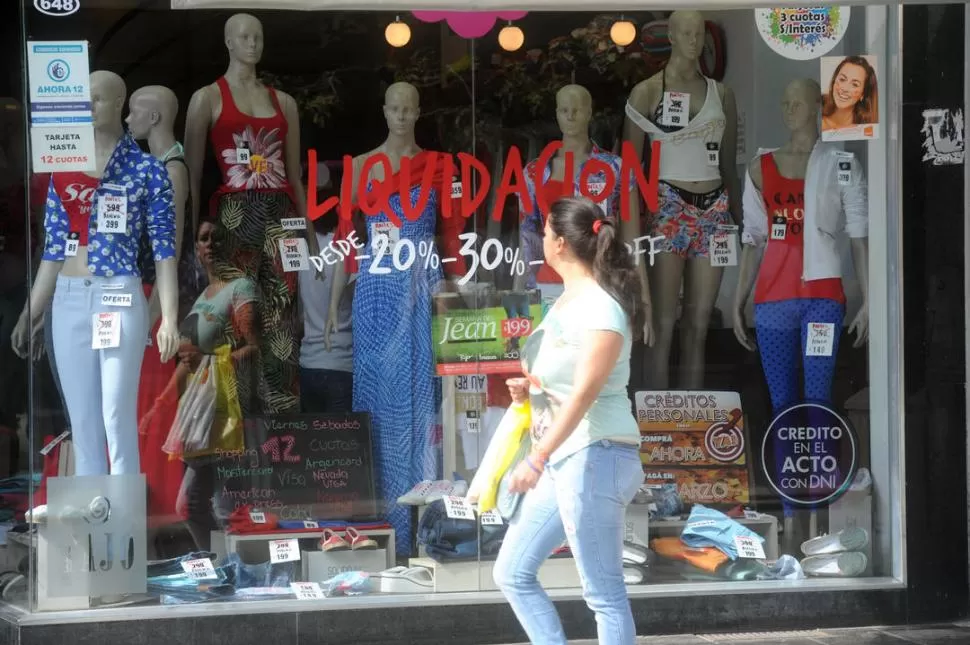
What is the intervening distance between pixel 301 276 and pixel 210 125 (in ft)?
2.36

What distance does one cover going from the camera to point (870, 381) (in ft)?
19.6

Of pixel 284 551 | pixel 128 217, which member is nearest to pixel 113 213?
pixel 128 217

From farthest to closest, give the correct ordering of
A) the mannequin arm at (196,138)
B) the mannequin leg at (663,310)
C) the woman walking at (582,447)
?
the mannequin leg at (663,310) < the mannequin arm at (196,138) < the woman walking at (582,447)

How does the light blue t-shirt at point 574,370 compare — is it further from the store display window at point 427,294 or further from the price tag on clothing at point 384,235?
the price tag on clothing at point 384,235

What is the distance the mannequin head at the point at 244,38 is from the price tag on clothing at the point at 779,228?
7.51 ft

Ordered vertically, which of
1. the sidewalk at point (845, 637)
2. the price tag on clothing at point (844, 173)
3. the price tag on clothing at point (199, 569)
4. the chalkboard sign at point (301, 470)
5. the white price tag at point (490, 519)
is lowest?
the sidewalk at point (845, 637)

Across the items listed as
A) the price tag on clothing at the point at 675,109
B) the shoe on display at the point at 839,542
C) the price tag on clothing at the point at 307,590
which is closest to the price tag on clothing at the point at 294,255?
the price tag on clothing at the point at 307,590

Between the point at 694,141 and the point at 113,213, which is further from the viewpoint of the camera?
the point at 694,141

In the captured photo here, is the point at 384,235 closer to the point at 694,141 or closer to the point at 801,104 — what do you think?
the point at 694,141

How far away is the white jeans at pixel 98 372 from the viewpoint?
216 inches

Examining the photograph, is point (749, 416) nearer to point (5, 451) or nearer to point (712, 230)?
point (712, 230)

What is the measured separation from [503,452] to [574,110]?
2.11 m

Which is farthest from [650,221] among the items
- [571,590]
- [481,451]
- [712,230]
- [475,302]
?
[571,590]

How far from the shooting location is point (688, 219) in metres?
6.05
